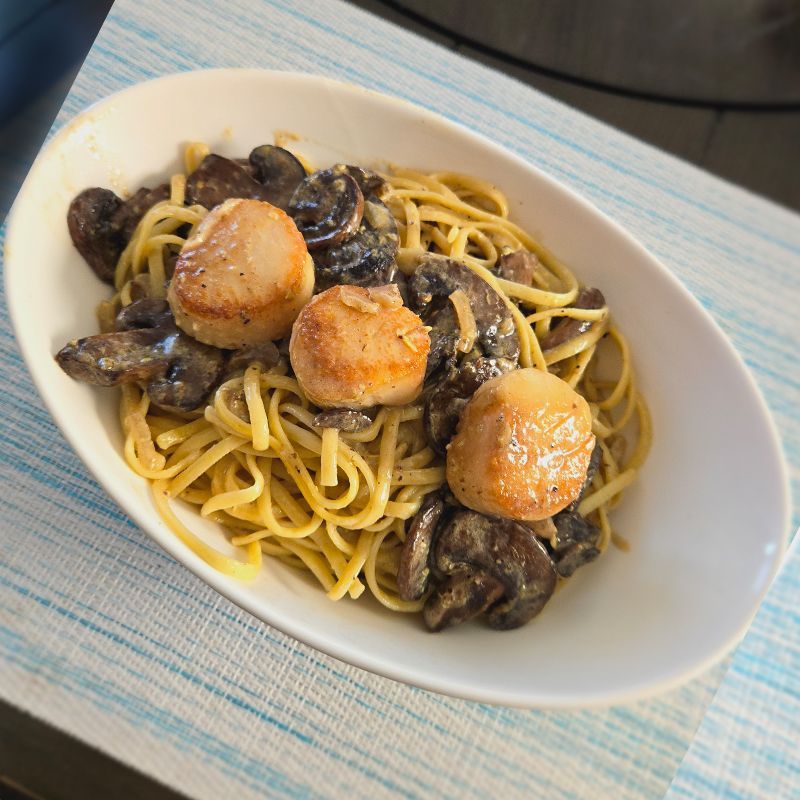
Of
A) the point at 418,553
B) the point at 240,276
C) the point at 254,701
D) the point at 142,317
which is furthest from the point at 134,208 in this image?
the point at 254,701

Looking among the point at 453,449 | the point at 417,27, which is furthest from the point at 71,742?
the point at 417,27

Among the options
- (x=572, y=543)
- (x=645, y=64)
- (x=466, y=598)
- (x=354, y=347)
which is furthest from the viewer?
(x=645, y=64)

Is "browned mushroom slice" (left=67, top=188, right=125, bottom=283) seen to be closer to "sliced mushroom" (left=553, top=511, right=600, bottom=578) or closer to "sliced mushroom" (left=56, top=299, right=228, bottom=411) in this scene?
"sliced mushroom" (left=56, top=299, right=228, bottom=411)

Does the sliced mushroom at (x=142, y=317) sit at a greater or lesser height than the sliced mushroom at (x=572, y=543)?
greater

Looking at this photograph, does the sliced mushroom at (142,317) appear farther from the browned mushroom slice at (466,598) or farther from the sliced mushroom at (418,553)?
the browned mushroom slice at (466,598)

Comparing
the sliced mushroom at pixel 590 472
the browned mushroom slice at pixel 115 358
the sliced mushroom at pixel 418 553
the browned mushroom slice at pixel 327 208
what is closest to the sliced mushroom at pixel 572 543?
the sliced mushroom at pixel 590 472

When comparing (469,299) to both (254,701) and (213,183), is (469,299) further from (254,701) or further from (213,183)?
(254,701)
